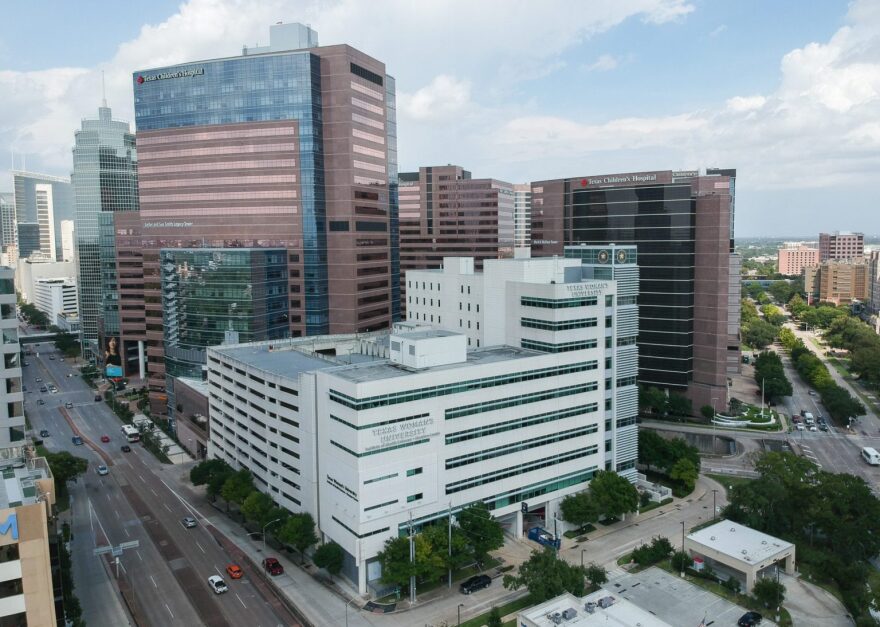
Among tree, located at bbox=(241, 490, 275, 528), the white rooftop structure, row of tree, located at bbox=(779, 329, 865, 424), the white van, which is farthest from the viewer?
row of tree, located at bbox=(779, 329, 865, 424)

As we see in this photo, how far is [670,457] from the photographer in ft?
355

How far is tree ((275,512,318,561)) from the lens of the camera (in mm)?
78125

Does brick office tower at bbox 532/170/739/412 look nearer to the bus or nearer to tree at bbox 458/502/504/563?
tree at bbox 458/502/504/563

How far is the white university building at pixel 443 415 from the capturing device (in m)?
75.0

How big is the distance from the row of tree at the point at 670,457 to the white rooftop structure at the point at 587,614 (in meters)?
43.8

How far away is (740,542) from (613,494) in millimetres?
16613

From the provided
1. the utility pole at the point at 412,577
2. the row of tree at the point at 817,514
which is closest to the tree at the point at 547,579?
the utility pole at the point at 412,577

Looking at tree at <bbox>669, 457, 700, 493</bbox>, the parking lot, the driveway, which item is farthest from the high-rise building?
the driveway

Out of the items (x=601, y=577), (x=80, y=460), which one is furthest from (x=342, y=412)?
(x=80, y=460)

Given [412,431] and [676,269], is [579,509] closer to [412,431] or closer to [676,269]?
[412,431]

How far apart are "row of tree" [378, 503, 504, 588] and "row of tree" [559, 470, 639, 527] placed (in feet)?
45.9

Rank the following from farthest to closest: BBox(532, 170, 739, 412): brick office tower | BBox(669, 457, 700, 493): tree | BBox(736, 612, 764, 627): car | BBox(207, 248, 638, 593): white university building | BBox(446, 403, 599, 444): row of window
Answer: BBox(532, 170, 739, 412): brick office tower
BBox(669, 457, 700, 493): tree
BBox(446, 403, 599, 444): row of window
BBox(207, 248, 638, 593): white university building
BBox(736, 612, 764, 627): car

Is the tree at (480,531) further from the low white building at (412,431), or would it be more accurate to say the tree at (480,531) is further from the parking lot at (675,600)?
the parking lot at (675,600)

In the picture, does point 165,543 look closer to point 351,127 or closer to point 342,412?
point 342,412
